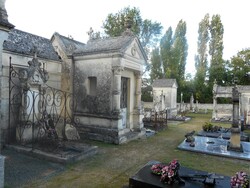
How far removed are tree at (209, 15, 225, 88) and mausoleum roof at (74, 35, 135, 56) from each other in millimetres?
29183

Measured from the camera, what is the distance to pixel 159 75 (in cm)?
3925

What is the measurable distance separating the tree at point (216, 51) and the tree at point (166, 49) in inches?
292

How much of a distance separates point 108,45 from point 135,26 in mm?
23213

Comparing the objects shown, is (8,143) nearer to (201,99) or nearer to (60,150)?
(60,150)

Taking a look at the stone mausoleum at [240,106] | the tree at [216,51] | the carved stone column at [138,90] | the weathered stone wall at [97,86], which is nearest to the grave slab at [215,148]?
the carved stone column at [138,90]

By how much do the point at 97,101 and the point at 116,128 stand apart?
1750 millimetres

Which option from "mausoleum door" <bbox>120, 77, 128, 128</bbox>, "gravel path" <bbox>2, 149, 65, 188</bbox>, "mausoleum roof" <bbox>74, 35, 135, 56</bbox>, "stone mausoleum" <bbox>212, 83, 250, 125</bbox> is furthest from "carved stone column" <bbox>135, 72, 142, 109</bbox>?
"stone mausoleum" <bbox>212, 83, 250, 125</bbox>

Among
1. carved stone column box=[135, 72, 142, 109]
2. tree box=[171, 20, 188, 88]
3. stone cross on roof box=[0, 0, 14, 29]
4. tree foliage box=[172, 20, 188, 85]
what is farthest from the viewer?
tree foliage box=[172, 20, 188, 85]

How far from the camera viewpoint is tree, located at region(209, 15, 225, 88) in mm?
35375

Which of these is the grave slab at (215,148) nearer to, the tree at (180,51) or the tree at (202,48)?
the tree at (180,51)

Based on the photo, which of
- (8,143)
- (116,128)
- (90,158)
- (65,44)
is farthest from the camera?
(65,44)

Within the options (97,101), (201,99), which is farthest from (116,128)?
(201,99)

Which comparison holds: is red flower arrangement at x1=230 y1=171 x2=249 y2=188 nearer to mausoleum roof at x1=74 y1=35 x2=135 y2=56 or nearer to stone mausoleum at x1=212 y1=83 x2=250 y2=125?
mausoleum roof at x1=74 y1=35 x2=135 y2=56

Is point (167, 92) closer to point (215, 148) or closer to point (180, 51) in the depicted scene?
point (180, 51)
